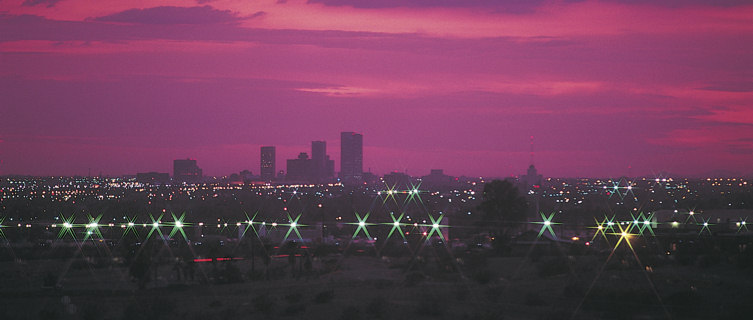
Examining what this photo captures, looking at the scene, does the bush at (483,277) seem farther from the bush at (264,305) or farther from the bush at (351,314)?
the bush at (264,305)

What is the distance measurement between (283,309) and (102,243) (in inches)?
1240

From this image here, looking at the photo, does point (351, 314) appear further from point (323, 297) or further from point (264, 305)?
point (323, 297)

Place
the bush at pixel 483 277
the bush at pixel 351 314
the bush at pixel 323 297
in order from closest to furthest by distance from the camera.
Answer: the bush at pixel 351 314
the bush at pixel 323 297
the bush at pixel 483 277

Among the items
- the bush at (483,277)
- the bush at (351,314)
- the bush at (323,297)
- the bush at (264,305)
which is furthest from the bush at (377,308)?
the bush at (483,277)

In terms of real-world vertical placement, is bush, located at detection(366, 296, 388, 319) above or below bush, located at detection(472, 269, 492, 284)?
below

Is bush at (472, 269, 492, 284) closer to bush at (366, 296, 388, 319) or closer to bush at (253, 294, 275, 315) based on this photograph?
bush at (366, 296, 388, 319)

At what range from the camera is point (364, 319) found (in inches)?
1070

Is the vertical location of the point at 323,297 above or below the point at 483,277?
below

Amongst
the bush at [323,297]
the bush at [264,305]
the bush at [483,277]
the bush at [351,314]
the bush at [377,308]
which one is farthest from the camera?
the bush at [483,277]

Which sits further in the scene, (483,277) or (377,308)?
(483,277)

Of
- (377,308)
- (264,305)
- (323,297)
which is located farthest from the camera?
(323,297)

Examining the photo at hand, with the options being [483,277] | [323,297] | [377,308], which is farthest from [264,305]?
[483,277]

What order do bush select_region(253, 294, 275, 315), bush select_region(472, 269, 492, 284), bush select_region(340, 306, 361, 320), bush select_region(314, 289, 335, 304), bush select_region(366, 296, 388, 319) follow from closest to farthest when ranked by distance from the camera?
bush select_region(340, 306, 361, 320), bush select_region(366, 296, 388, 319), bush select_region(253, 294, 275, 315), bush select_region(314, 289, 335, 304), bush select_region(472, 269, 492, 284)

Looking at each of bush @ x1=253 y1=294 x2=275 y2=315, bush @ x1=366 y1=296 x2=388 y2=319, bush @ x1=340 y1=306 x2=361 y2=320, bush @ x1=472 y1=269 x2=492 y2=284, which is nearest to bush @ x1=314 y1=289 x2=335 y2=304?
bush @ x1=253 y1=294 x2=275 y2=315
